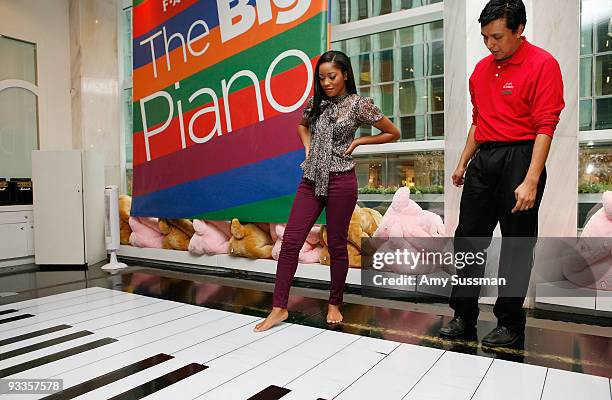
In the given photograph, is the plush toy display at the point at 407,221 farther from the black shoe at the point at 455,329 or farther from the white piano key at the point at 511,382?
the white piano key at the point at 511,382

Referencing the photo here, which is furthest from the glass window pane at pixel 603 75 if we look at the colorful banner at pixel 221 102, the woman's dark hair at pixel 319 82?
the colorful banner at pixel 221 102

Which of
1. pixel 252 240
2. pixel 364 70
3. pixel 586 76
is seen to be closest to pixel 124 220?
pixel 252 240

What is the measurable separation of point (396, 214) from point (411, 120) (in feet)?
2.27

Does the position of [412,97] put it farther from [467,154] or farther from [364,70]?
[467,154]

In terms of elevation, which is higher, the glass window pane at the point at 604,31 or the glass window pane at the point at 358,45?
the glass window pane at the point at 358,45

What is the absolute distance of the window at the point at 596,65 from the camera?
2.55 metres

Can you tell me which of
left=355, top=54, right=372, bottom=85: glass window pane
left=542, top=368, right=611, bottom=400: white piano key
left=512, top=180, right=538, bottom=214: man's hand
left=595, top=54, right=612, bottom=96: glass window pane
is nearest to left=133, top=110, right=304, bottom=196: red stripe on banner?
left=355, top=54, right=372, bottom=85: glass window pane

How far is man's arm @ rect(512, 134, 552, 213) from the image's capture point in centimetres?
184

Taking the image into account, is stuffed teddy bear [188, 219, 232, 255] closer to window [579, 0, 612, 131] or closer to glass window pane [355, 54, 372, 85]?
glass window pane [355, 54, 372, 85]

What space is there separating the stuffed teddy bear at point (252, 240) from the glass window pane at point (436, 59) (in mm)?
1670

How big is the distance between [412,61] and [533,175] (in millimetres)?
1611

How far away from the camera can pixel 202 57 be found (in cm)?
385

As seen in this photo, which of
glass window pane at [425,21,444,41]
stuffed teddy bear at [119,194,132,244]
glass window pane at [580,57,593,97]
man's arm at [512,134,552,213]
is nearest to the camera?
man's arm at [512,134,552,213]

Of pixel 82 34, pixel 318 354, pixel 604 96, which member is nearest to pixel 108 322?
pixel 318 354
